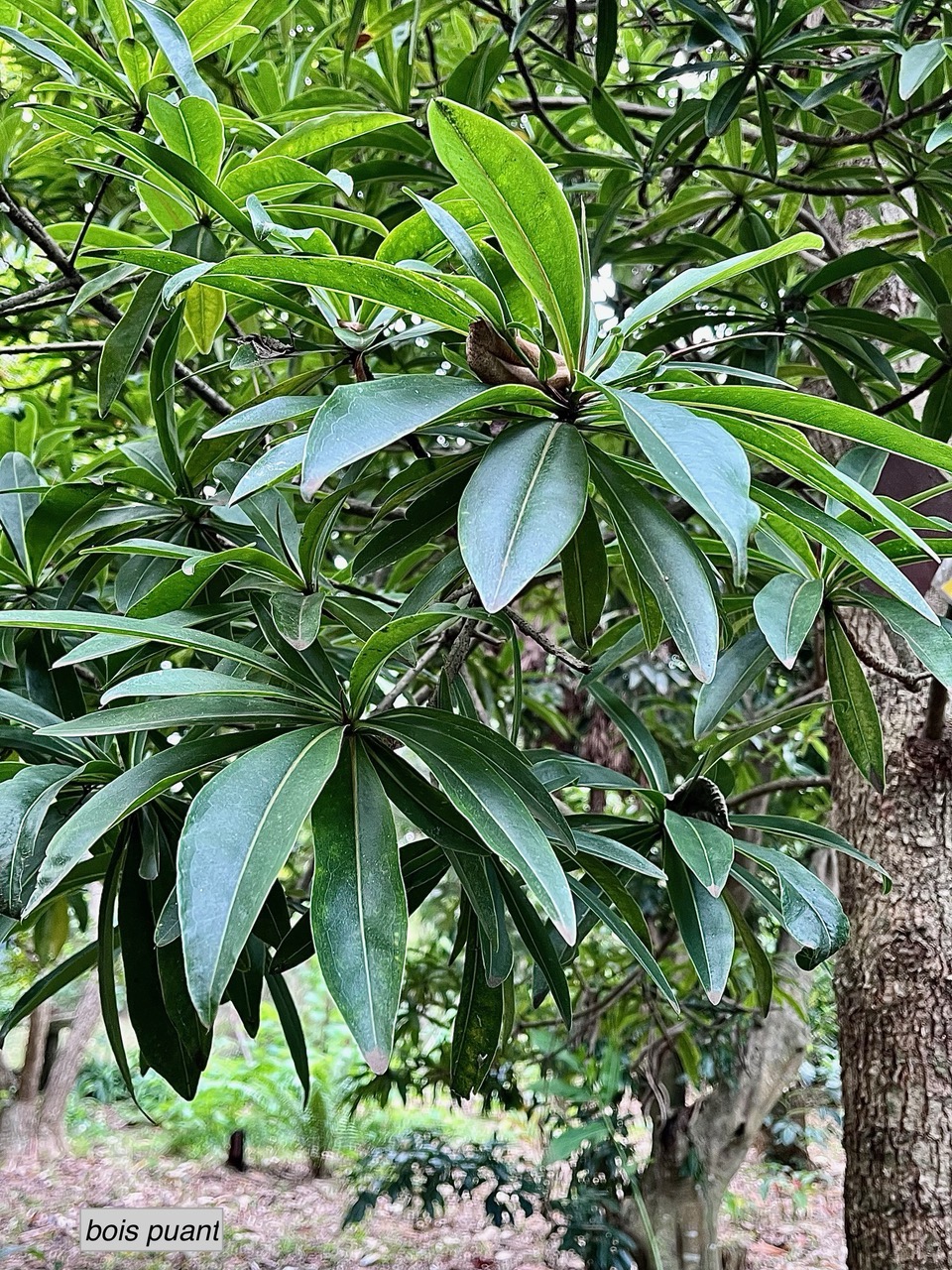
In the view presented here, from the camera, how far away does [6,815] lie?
19.2 inches

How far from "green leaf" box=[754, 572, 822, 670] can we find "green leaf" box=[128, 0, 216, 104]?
1.50 feet

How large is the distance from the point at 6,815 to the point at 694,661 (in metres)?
0.36

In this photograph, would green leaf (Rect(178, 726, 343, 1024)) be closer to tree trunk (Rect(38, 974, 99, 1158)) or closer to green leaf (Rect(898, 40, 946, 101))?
green leaf (Rect(898, 40, 946, 101))

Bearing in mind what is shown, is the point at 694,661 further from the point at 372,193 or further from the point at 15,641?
the point at 372,193

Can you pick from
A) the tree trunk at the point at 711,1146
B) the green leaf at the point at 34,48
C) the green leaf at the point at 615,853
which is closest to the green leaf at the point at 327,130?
the green leaf at the point at 34,48

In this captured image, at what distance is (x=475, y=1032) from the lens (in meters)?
0.64

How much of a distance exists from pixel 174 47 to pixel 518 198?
1.08 feet

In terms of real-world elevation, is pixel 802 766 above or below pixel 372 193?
below

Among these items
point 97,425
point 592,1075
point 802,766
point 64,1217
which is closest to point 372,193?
point 97,425

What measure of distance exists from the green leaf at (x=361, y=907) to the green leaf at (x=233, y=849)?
0.13 ft

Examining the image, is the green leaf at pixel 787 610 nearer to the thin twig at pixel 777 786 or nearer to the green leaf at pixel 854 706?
the green leaf at pixel 854 706

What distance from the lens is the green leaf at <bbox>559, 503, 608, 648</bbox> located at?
1.93 feet

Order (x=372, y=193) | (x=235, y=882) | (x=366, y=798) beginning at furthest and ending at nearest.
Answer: (x=372, y=193)
(x=366, y=798)
(x=235, y=882)

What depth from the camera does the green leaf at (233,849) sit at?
1.07 feet
